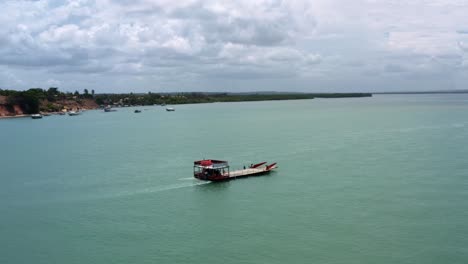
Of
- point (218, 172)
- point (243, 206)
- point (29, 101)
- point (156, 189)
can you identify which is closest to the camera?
point (243, 206)

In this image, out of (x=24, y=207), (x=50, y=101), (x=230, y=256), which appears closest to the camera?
(x=230, y=256)

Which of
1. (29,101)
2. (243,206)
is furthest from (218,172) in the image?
(29,101)

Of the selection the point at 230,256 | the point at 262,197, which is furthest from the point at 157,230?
the point at 262,197

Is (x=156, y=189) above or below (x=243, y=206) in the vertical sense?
above

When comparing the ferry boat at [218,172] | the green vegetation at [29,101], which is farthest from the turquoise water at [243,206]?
the green vegetation at [29,101]

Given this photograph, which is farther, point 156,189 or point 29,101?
point 29,101

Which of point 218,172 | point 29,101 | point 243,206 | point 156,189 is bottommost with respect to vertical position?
point 243,206

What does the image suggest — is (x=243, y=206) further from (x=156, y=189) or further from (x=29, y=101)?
(x=29, y=101)

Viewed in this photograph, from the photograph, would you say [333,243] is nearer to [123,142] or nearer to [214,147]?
[214,147]
